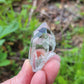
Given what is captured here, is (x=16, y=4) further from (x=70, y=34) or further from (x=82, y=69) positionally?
(x=82, y=69)

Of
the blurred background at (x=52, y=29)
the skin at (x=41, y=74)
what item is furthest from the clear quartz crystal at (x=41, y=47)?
the blurred background at (x=52, y=29)

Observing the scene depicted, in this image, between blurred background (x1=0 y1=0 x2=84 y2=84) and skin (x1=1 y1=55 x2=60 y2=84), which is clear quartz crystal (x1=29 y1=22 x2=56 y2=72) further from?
blurred background (x1=0 y1=0 x2=84 y2=84)

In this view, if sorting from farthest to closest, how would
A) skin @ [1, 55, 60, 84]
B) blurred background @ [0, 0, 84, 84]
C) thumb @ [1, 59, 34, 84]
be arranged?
1. blurred background @ [0, 0, 84, 84]
2. thumb @ [1, 59, 34, 84]
3. skin @ [1, 55, 60, 84]

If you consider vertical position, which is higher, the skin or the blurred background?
the skin

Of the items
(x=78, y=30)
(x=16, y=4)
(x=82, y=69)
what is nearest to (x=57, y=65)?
(x=82, y=69)

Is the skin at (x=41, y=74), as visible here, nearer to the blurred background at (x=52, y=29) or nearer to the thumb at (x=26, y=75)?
the thumb at (x=26, y=75)

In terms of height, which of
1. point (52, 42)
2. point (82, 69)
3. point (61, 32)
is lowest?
point (82, 69)

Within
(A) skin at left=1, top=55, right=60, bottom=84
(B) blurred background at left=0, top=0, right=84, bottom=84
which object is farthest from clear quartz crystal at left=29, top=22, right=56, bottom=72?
(B) blurred background at left=0, top=0, right=84, bottom=84
